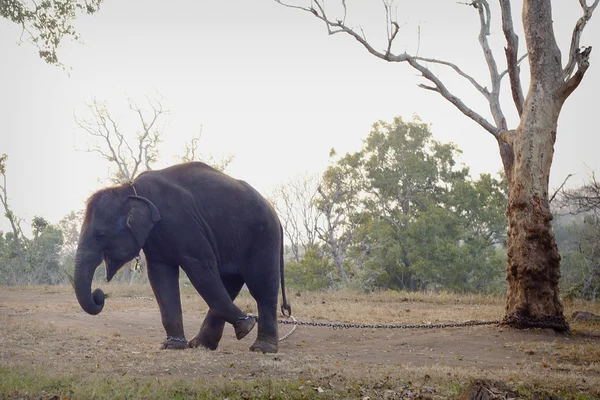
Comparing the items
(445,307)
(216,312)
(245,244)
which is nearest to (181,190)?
(245,244)

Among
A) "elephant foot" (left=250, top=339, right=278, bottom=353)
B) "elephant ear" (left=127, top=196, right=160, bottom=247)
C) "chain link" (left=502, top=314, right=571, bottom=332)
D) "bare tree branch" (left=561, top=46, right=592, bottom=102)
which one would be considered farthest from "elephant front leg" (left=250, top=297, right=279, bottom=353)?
"bare tree branch" (left=561, top=46, right=592, bottom=102)

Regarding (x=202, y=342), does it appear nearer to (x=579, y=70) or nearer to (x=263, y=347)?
(x=263, y=347)

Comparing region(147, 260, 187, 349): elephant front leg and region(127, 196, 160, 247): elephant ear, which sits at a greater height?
region(127, 196, 160, 247): elephant ear

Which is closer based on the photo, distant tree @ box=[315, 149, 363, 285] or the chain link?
the chain link

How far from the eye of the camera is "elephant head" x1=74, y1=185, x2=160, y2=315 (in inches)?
327

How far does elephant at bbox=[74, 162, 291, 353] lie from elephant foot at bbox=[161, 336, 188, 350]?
1 cm

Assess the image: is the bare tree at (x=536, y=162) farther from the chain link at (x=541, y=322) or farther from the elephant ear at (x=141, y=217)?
the elephant ear at (x=141, y=217)

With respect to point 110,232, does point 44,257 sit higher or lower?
higher

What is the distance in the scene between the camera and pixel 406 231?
33094 mm

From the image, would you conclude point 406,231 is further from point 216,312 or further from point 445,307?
point 216,312

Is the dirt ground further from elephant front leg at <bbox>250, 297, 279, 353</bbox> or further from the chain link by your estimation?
elephant front leg at <bbox>250, 297, 279, 353</bbox>

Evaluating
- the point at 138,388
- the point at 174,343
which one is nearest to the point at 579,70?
the point at 174,343

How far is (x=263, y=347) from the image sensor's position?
893 centimetres

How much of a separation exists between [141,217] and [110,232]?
1.90ft
